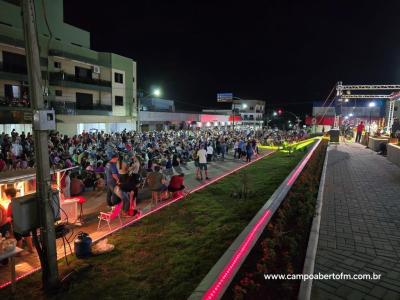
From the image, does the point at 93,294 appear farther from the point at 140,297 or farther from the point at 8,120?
the point at 8,120

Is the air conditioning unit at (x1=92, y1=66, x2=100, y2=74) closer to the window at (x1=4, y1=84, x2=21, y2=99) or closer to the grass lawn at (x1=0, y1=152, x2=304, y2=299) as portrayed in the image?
the window at (x1=4, y1=84, x2=21, y2=99)

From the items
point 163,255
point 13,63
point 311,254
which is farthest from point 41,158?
→ point 13,63

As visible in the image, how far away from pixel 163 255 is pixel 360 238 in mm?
4323

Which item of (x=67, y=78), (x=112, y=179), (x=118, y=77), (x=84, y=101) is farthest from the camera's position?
(x=118, y=77)

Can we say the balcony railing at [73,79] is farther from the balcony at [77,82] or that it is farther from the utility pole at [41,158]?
the utility pole at [41,158]

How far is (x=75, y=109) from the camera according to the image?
28.8m

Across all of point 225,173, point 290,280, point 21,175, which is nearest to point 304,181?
point 225,173

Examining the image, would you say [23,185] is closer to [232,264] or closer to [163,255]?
[163,255]

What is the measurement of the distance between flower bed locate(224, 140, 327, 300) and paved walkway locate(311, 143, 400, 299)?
0.41m

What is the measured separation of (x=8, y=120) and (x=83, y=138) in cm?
711

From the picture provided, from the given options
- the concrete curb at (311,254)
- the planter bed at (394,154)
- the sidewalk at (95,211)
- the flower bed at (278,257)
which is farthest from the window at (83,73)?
the flower bed at (278,257)

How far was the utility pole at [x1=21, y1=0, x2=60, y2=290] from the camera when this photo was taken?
3.79 m

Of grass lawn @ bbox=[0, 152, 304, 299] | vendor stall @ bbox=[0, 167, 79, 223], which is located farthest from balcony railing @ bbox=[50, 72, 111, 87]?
grass lawn @ bbox=[0, 152, 304, 299]

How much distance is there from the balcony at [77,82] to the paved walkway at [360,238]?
87.0 ft
